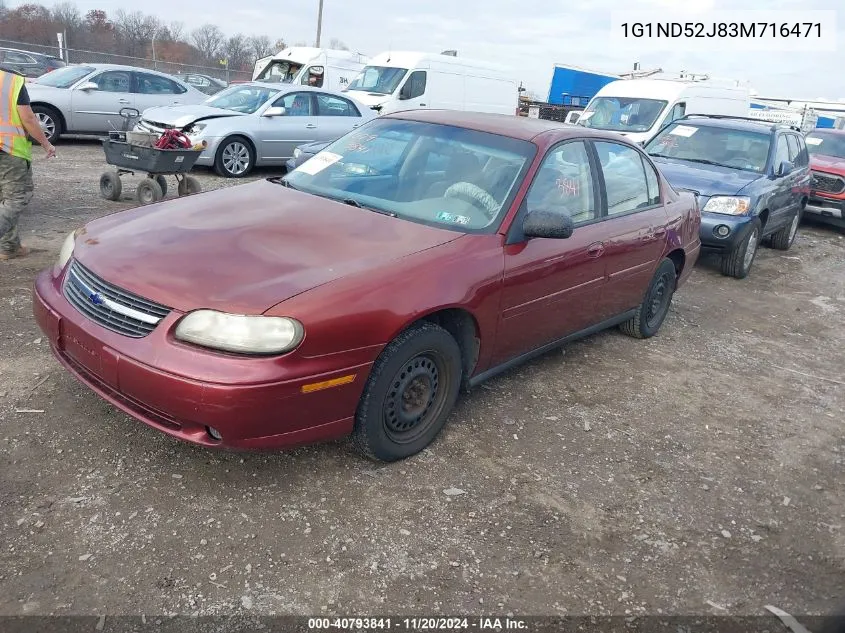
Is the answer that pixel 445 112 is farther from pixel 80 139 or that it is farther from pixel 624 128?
pixel 80 139

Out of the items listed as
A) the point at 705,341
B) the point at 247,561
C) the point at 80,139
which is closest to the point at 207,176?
the point at 80,139

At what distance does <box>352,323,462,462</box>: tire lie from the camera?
3080mm

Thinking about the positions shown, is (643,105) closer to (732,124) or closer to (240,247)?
(732,124)

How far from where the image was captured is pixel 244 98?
38.3 ft

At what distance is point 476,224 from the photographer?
3.61 metres

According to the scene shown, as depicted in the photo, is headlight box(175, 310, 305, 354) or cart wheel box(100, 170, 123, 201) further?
cart wheel box(100, 170, 123, 201)

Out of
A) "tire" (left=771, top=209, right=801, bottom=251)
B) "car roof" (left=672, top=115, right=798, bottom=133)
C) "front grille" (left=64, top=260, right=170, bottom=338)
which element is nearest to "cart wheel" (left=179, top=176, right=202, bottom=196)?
"front grille" (left=64, top=260, right=170, bottom=338)

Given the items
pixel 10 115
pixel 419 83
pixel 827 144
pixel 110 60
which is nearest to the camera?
pixel 10 115

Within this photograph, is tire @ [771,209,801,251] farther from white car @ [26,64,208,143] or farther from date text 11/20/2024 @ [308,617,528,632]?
white car @ [26,64,208,143]

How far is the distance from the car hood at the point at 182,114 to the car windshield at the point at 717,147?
6.62 meters

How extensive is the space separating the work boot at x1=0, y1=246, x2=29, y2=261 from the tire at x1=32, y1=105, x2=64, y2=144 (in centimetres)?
708

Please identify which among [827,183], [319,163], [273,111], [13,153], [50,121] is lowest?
[50,121]

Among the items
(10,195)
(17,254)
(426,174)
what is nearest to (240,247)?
(426,174)

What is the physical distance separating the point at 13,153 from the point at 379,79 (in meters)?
12.5
